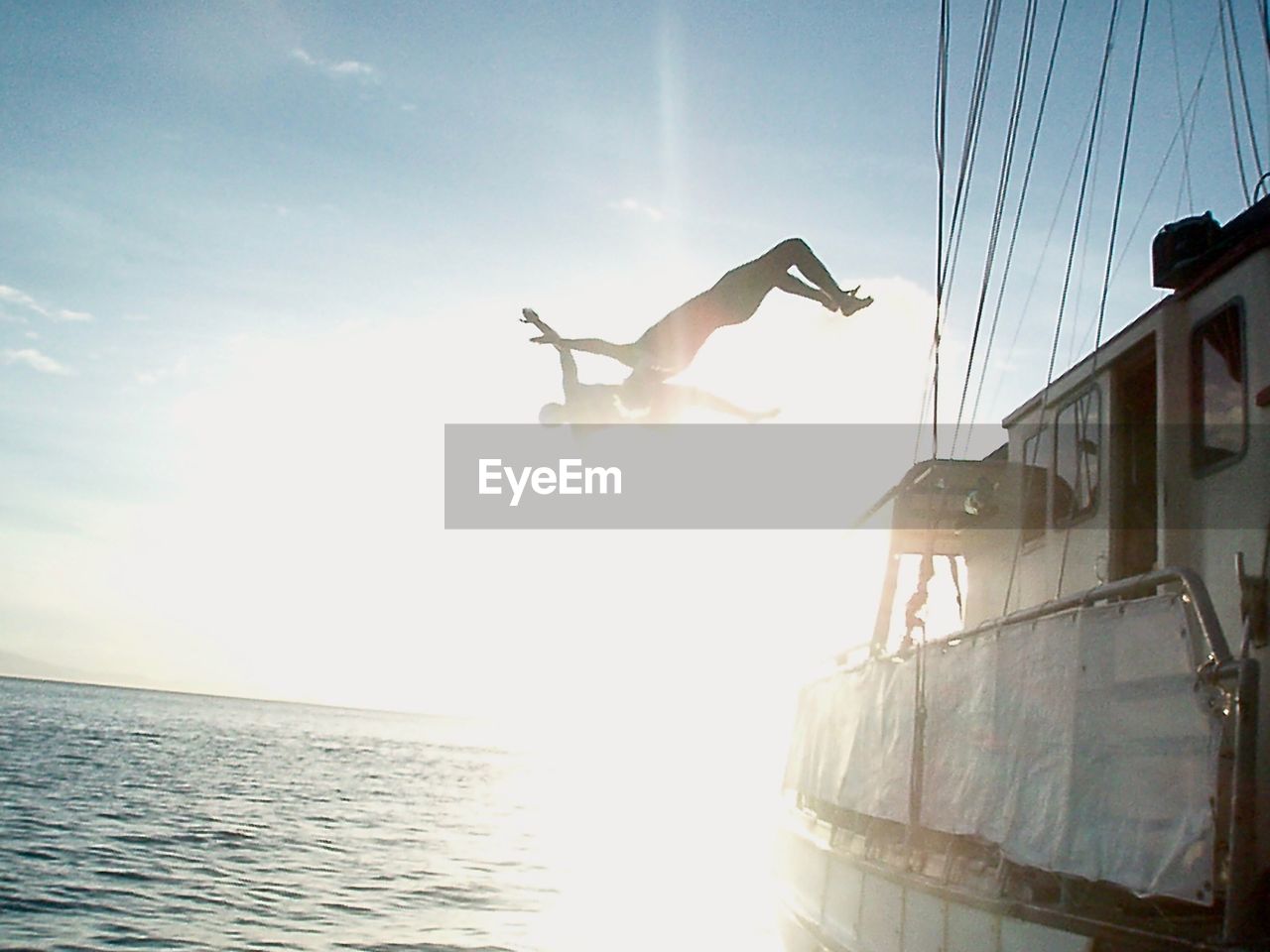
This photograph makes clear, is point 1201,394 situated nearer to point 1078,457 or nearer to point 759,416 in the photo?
point 1078,457

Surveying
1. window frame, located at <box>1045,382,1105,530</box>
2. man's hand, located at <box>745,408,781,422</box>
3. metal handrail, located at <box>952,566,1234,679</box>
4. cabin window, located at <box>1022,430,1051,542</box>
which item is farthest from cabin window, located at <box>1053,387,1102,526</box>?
man's hand, located at <box>745,408,781,422</box>

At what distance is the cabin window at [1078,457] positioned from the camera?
387 inches

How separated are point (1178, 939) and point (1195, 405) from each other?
158 inches

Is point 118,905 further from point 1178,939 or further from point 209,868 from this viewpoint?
point 1178,939

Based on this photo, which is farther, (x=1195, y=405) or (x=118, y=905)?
(x=118, y=905)

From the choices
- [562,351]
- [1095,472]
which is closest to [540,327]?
[562,351]

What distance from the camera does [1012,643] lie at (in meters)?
8.17

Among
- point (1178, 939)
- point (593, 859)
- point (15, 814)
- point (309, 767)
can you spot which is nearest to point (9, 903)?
point (15, 814)

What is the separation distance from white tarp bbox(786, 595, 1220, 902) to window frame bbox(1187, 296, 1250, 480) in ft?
5.66

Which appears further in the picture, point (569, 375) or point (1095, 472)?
point (1095, 472)

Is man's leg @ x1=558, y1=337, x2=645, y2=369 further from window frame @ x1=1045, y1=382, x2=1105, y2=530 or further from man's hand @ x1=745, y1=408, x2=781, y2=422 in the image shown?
window frame @ x1=1045, y1=382, x2=1105, y2=530

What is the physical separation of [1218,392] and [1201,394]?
0.77ft

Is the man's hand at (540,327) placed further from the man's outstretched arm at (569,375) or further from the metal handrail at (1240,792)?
the metal handrail at (1240,792)

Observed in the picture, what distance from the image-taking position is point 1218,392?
26.5 feet
